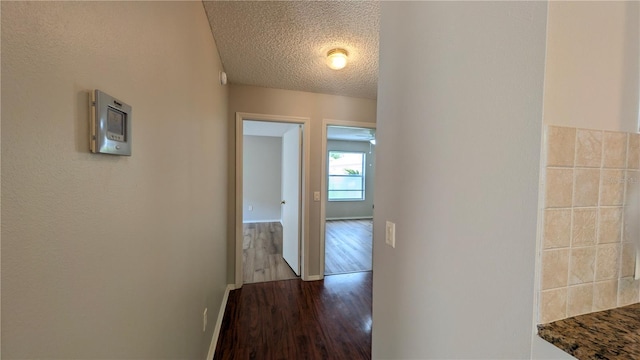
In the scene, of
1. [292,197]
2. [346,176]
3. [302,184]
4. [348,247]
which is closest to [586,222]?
[302,184]

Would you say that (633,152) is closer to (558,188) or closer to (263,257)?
(558,188)

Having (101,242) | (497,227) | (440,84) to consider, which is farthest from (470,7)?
(101,242)

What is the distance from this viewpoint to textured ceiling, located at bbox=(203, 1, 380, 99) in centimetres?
158

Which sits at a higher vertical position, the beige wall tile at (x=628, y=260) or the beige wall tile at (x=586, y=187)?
the beige wall tile at (x=586, y=187)

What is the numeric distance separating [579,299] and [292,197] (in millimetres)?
2972

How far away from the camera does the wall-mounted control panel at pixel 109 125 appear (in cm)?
55

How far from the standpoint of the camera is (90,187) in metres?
0.56

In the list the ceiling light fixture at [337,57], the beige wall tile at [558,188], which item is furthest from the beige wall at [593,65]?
the ceiling light fixture at [337,57]

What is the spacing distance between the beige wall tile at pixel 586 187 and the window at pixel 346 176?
253 inches

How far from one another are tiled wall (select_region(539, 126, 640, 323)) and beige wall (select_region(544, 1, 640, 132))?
0.04m

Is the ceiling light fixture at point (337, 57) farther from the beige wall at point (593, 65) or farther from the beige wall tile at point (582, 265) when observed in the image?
the beige wall tile at point (582, 265)

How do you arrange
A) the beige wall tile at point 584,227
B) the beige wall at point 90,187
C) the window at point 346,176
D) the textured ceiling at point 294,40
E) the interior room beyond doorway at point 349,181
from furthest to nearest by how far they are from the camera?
the window at point 346,176
the interior room beyond doorway at point 349,181
the textured ceiling at point 294,40
the beige wall tile at point 584,227
the beige wall at point 90,187

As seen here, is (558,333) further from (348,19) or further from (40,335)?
(348,19)

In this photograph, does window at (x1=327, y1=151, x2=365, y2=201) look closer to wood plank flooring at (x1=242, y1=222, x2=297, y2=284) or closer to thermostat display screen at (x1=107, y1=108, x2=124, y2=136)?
wood plank flooring at (x1=242, y1=222, x2=297, y2=284)
